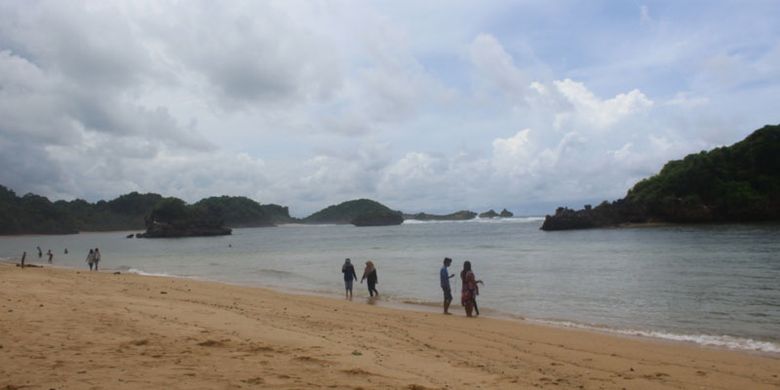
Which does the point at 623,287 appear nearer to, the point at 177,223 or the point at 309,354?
the point at 309,354

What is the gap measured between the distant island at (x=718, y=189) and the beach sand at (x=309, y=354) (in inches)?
3415

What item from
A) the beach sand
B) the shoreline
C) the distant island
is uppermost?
the distant island

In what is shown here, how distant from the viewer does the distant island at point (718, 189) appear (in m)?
85.9

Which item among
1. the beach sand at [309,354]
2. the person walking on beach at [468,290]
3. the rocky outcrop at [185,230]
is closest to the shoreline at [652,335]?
the beach sand at [309,354]

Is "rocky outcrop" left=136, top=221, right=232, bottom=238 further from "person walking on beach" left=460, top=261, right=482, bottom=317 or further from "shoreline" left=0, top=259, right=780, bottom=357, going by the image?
"person walking on beach" left=460, top=261, right=482, bottom=317

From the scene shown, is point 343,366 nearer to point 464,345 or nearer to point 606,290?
point 464,345

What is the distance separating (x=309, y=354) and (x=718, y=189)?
321 ft

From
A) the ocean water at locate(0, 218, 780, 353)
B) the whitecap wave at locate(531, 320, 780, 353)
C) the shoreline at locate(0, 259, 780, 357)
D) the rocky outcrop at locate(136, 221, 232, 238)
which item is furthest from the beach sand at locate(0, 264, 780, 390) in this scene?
the rocky outcrop at locate(136, 221, 232, 238)

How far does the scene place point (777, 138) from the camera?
8819 centimetres

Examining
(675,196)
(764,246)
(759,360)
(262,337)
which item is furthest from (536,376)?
(675,196)

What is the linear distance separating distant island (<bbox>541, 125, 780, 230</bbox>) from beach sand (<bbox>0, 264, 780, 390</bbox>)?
285 feet

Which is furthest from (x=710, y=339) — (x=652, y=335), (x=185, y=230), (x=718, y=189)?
(x=185, y=230)

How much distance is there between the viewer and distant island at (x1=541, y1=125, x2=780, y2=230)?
282 ft

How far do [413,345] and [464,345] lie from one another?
4.31 ft
